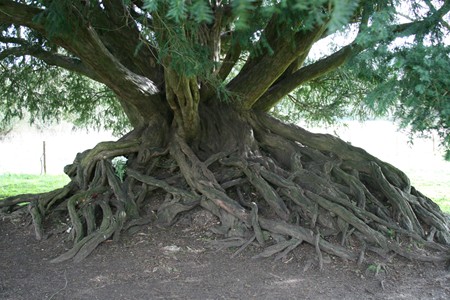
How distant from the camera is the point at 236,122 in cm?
722

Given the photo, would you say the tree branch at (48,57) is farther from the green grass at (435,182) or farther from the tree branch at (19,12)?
the green grass at (435,182)

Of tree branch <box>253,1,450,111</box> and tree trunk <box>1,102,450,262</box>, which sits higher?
tree branch <box>253,1,450,111</box>

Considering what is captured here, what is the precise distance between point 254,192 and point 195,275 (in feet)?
6.12

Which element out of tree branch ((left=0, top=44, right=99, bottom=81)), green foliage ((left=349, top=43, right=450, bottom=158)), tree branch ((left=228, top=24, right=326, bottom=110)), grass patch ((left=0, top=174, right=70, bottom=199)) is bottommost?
grass patch ((left=0, top=174, right=70, bottom=199))

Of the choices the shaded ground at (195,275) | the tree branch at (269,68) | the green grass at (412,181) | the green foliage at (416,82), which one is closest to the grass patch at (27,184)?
the green grass at (412,181)

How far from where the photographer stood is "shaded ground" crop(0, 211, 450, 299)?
4672 millimetres

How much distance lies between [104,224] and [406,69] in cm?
427

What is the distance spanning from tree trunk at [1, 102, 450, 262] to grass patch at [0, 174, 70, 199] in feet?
16.2

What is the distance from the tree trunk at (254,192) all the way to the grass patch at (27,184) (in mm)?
4945

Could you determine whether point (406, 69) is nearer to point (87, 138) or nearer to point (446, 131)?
point (446, 131)

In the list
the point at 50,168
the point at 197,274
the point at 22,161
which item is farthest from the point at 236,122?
the point at 22,161

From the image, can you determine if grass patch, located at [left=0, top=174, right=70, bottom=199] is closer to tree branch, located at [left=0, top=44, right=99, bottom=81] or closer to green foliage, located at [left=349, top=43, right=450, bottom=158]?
tree branch, located at [left=0, top=44, right=99, bottom=81]

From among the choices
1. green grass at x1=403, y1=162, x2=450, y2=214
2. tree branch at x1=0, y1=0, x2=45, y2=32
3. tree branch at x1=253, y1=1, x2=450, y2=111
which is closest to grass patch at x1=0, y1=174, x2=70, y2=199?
tree branch at x1=253, y1=1, x2=450, y2=111

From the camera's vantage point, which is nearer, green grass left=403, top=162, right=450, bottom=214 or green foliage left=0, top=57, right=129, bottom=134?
green foliage left=0, top=57, right=129, bottom=134
